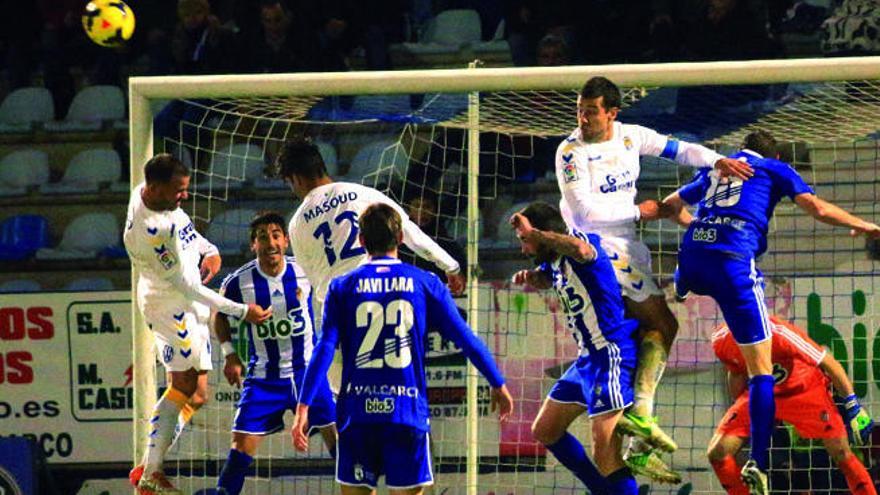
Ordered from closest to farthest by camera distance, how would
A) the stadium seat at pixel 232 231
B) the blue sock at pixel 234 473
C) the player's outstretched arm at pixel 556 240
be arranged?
the player's outstretched arm at pixel 556 240 → the blue sock at pixel 234 473 → the stadium seat at pixel 232 231

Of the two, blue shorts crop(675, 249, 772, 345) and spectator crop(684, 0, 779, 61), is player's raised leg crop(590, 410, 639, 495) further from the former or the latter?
spectator crop(684, 0, 779, 61)

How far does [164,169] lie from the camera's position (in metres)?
10.3

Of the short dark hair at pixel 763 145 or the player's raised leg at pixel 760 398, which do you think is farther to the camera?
the short dark hair at pixel 763 145

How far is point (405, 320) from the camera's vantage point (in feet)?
28.0

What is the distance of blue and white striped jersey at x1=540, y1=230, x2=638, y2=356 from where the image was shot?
31.6 feet

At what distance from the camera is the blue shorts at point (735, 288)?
9789mm

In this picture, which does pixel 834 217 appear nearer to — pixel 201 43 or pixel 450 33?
pixel 450 33

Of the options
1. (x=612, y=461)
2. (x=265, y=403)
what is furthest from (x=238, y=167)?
(x=612, y=461)

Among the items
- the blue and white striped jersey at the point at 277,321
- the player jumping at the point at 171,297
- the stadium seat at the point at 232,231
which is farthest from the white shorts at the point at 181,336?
the stadium seat at the point at 232,231

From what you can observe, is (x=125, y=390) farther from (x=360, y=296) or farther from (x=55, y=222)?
(x=360, y=296)

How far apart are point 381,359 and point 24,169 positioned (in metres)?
7.00

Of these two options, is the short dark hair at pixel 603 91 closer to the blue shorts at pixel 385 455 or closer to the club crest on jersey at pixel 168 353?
the blue shorts at pixel 385 455

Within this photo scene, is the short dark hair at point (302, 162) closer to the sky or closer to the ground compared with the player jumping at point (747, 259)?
closer to the sky

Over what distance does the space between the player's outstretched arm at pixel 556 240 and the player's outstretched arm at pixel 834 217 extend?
3.55 ft
